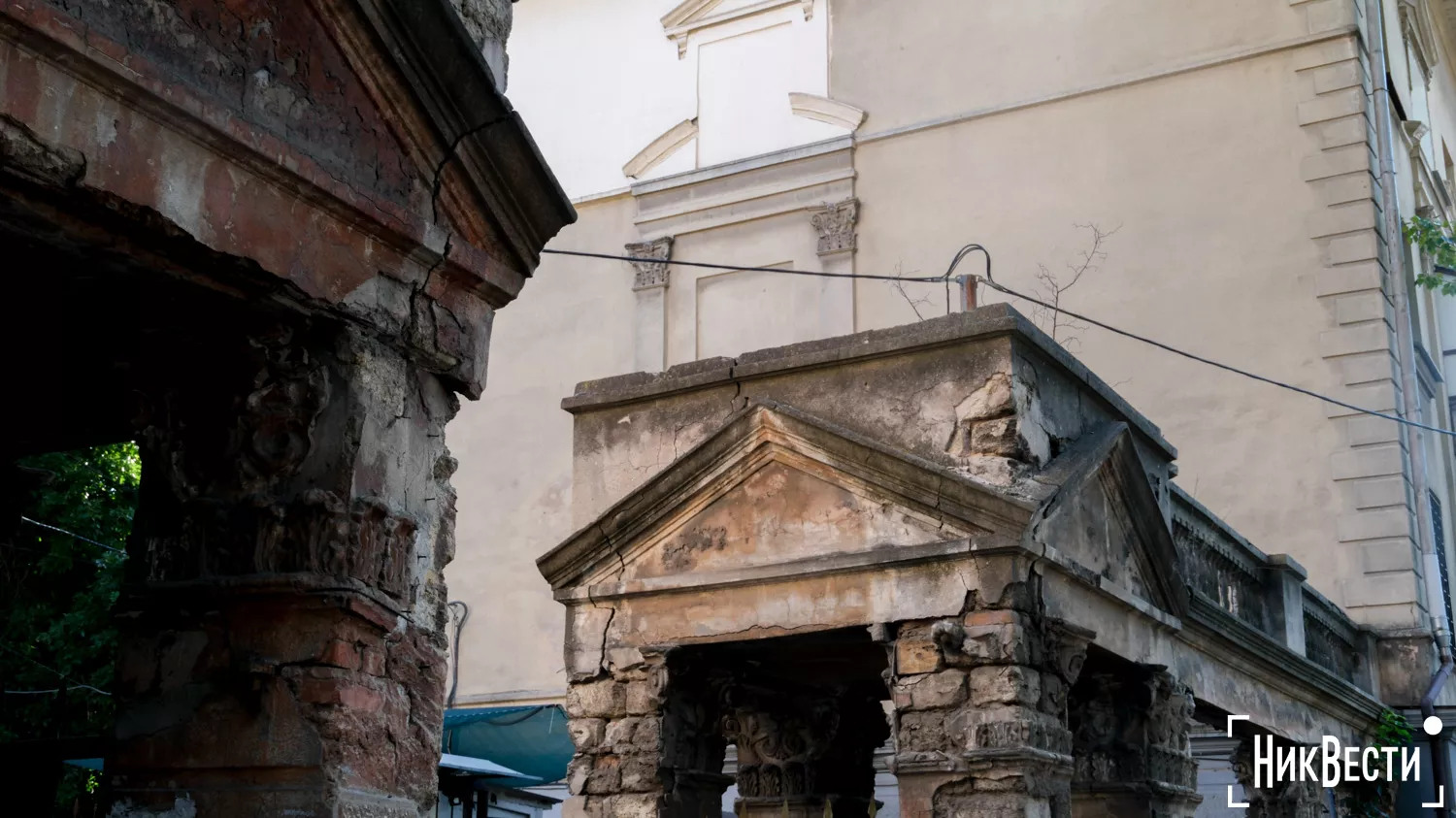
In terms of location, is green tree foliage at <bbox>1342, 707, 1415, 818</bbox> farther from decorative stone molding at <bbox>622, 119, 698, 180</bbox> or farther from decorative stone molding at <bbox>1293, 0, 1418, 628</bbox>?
decorative stone molding at <bbox>622, 119, 698, 180</bbox>

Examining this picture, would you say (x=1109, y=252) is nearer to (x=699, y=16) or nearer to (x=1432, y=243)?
(x=1432, y=243)

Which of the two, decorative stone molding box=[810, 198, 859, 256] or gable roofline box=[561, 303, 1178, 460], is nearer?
gable roofline box=[561, 303, 1178, 460]

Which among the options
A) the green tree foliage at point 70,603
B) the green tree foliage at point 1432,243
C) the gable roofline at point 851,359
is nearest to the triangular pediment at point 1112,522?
the gable roofline at point 851,359

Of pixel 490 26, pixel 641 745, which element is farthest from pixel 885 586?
pixel 490 26

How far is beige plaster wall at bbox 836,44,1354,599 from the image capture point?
50.0ft

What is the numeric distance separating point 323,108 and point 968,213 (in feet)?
47.0

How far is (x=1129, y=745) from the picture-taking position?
991 centimetres

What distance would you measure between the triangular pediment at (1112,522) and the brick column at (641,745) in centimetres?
251

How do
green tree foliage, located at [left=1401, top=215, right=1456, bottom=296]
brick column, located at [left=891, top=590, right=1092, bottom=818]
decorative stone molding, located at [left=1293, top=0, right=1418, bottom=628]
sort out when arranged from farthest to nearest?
green tree foliage, located at [left=1401, top=215, right=1456, bottom=296]
decorative stone molding, located at [left=1293, top=0, right=1418, bottom=628]
brick column, located at [left=891, top=590, right=1092, bottom=818]

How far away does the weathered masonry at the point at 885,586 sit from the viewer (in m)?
8.17

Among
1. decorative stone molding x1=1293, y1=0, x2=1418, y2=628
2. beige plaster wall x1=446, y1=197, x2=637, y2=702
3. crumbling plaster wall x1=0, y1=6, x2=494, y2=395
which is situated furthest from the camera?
→ beige plaster wall x1=446, y1=197, x2=637, y2=702

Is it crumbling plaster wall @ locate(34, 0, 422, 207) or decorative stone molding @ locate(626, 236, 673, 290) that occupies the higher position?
decorative stone molding @ locate(626, 236, 673, 290)

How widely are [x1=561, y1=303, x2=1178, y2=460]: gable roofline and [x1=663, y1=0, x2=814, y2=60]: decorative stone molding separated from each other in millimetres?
10767

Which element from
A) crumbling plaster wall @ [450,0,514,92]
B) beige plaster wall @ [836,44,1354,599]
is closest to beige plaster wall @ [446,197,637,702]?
beige plaster wall @ [836,44,1354,599]
